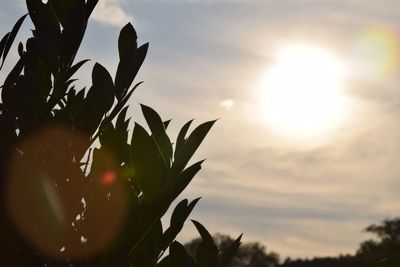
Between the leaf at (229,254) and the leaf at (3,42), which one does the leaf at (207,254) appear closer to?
the leaf at (229,254)

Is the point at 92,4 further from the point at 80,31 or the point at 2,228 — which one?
the point at 2,228

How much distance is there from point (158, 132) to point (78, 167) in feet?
1.13

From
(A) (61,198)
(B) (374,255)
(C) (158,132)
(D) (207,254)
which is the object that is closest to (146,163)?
(C) (158,132)

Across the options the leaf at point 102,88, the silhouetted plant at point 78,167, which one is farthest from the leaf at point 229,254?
the leaf at point 102,88

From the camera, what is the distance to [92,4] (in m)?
2.31

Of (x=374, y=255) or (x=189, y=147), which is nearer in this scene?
(x=189, y=147)

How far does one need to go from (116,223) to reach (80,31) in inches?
26.8

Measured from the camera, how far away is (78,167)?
7.59ft

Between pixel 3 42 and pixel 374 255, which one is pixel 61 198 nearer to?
pixel 3 42

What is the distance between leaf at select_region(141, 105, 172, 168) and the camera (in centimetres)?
213

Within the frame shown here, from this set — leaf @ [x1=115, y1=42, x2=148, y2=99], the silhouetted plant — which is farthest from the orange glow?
leaf @ [x1=115, y1=42, x2=148, y2=99]

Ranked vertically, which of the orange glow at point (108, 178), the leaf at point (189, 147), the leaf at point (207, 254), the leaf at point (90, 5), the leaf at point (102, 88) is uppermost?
the leaf at point (90, 5)

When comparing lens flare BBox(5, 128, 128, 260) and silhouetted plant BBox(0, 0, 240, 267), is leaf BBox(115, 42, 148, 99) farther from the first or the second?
lens flare BBox(5, 128, 128, 260)

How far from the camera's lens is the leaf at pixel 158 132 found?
2.13m
